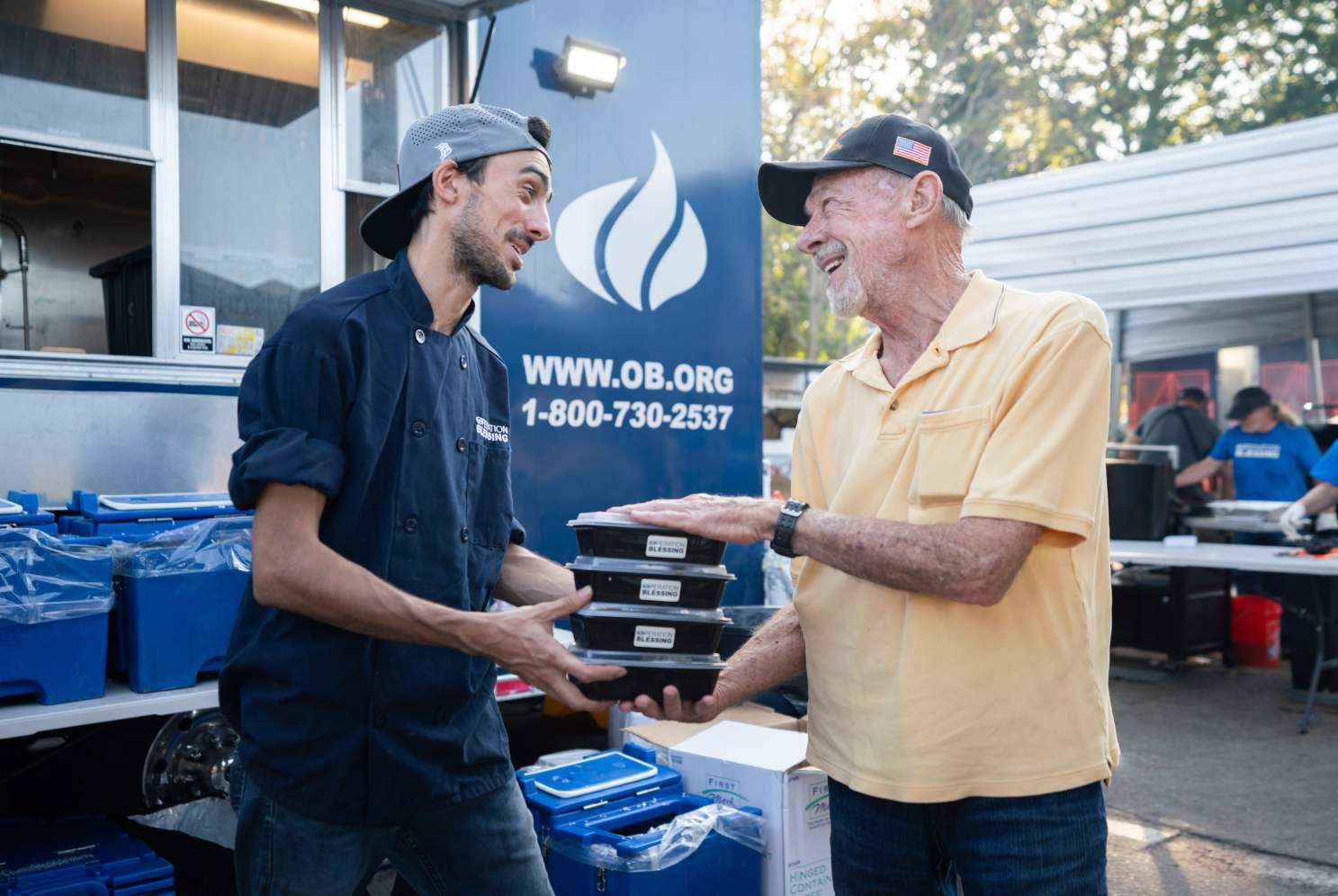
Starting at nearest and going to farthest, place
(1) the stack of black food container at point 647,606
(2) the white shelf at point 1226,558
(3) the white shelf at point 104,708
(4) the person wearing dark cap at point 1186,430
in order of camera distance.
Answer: (1) the stack of black food container at point 647,606
(3) the white shelf at point 104,708
(2) the white shelf at point 1226,558
(4) the person wearing dark cap at point 1186,430

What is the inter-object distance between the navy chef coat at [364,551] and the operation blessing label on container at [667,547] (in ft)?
1.25

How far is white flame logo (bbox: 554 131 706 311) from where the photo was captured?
4676mm

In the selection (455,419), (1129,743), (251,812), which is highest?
(455,419)

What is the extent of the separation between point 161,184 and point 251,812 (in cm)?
259

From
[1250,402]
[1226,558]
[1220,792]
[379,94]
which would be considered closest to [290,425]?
[379,94]

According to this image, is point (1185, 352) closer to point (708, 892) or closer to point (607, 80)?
point (607, 80)

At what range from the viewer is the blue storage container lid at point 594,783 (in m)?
3.61

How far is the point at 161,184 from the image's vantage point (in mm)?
3803

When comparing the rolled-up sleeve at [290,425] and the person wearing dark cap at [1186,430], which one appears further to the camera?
the person wearing dark cap at [1186,430]

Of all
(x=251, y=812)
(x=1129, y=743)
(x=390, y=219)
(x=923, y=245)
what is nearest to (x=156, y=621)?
(x=251, y=812)

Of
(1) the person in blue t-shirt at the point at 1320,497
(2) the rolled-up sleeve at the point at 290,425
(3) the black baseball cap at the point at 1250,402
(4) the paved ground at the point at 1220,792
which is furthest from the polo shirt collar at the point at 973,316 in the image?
(3) the black baseball cap at the point at 1250,402

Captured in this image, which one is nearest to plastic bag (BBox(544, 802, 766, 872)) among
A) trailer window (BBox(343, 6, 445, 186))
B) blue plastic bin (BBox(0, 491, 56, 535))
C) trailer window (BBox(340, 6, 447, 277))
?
blue plastic bin (BBox(0, 491, 56, 535))

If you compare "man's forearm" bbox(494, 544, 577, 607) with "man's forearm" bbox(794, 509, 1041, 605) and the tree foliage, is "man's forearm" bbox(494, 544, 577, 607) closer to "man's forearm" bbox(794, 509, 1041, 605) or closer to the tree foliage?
"man's forearm" bbox(794, 509, 1041, 605)

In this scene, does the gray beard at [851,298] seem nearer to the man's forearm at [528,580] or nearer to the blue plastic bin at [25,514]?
the man's forearm at [528,580]
